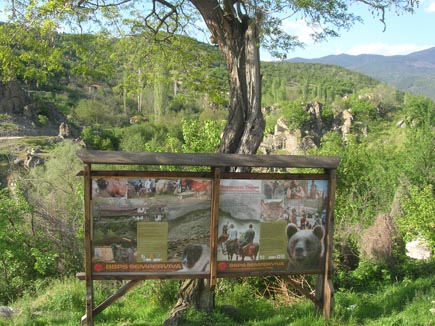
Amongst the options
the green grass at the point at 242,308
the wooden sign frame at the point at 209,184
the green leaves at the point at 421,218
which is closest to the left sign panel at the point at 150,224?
the wooden sign frame at the point at 209,184

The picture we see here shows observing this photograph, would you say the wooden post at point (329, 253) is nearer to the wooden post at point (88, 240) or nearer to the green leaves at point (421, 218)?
the wooden post at point (88, 240)

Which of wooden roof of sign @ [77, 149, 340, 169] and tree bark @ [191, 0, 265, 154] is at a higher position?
tree bark @ [191, 0, 265, 154]

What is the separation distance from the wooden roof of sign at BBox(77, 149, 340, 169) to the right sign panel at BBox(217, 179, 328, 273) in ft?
0.76

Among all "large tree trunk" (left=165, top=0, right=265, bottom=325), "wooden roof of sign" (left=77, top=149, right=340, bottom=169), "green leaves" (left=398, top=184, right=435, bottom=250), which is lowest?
"green leaves" (left=398, top=184, right=435, bottom=250)

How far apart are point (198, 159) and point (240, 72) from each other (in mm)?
1893

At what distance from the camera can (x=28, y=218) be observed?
8.91 m

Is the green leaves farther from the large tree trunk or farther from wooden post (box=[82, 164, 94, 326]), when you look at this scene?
wooden post (box=[82, 164, 94, 326])

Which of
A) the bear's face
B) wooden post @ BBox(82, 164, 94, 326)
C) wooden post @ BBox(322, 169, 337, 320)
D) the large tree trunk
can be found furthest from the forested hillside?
the large tree trunk

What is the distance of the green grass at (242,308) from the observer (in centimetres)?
476

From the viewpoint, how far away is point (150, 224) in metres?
4.30

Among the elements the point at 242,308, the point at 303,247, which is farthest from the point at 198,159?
the point at 242,308

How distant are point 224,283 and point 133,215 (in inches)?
96.1

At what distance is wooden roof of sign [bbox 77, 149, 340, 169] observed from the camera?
4070 millimetres

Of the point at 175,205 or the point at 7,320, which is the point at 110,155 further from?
the point at 7,320
